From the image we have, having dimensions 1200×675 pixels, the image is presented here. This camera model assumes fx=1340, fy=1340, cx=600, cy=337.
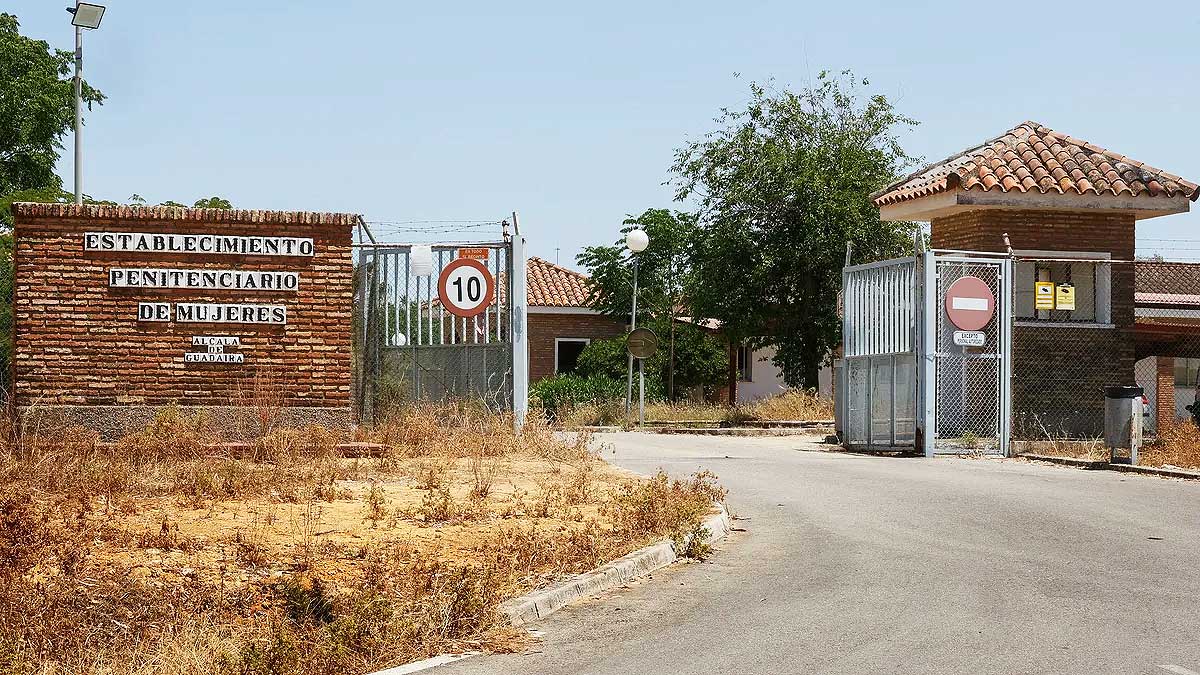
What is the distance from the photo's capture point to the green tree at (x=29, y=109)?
4725 cm

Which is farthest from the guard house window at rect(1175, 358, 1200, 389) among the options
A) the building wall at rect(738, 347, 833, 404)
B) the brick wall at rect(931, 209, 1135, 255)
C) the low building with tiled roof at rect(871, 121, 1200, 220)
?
the brick wall at rect(931, 209, 1135, 255)

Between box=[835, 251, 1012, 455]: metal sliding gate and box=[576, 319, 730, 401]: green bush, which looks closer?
box=[835, 251, 1012, 455]: metal sliding gate

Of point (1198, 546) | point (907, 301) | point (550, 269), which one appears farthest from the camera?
point (550, 269)

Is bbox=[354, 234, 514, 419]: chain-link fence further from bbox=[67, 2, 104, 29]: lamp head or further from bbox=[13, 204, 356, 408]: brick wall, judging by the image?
bbox=[67, 2, 104, 29]: lamp head

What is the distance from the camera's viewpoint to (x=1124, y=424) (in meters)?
17.8

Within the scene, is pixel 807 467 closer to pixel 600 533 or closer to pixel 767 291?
pixel 600 533

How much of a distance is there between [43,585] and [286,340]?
9.96 metres

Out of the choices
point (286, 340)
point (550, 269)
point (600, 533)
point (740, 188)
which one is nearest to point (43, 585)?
point (600, 533)

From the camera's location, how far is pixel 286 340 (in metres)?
16.9

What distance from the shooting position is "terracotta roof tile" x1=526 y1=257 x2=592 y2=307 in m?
45.3

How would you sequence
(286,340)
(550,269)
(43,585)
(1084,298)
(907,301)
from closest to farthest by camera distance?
(43,585)
(286,340)
(907,301)
(1084,298)
(550,269)

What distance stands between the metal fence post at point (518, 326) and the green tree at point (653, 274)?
23.3m

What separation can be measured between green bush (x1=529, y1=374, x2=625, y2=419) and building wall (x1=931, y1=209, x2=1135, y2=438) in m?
15.4

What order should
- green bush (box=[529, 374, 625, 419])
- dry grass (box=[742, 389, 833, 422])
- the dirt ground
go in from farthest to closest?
green bush (box=[529, 374, 625, 419]) < dry grass (box=[742, 389, 833, 422]) < the dirt ground
